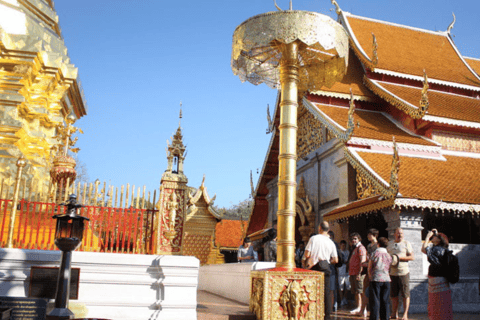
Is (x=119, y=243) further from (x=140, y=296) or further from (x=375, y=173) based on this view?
(x=375, y=173)

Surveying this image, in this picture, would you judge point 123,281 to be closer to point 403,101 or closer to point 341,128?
point 341,128

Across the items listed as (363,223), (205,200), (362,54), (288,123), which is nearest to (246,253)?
(363,223)

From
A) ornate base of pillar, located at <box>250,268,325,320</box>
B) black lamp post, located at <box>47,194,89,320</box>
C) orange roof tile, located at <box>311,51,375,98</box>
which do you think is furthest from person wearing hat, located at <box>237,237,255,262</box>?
orange roof tile, located at <box>311,51,375,98</box>

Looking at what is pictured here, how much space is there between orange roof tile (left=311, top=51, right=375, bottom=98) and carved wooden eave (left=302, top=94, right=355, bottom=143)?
479 millimetres

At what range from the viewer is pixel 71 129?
7188mm

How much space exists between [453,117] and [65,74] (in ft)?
30.6

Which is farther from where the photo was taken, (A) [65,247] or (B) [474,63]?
(B) [474,63]

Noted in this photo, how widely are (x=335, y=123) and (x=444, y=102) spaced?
3.40m

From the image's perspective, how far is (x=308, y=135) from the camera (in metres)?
12.6

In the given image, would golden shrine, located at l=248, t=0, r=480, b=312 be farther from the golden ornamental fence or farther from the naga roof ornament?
the golden ornamental fence

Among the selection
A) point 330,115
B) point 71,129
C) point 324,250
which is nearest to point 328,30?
point 324,250

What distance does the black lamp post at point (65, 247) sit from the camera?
4082 millimetres

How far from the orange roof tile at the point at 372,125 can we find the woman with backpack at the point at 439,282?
201 inches

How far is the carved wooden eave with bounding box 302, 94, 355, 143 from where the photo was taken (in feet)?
31.3
